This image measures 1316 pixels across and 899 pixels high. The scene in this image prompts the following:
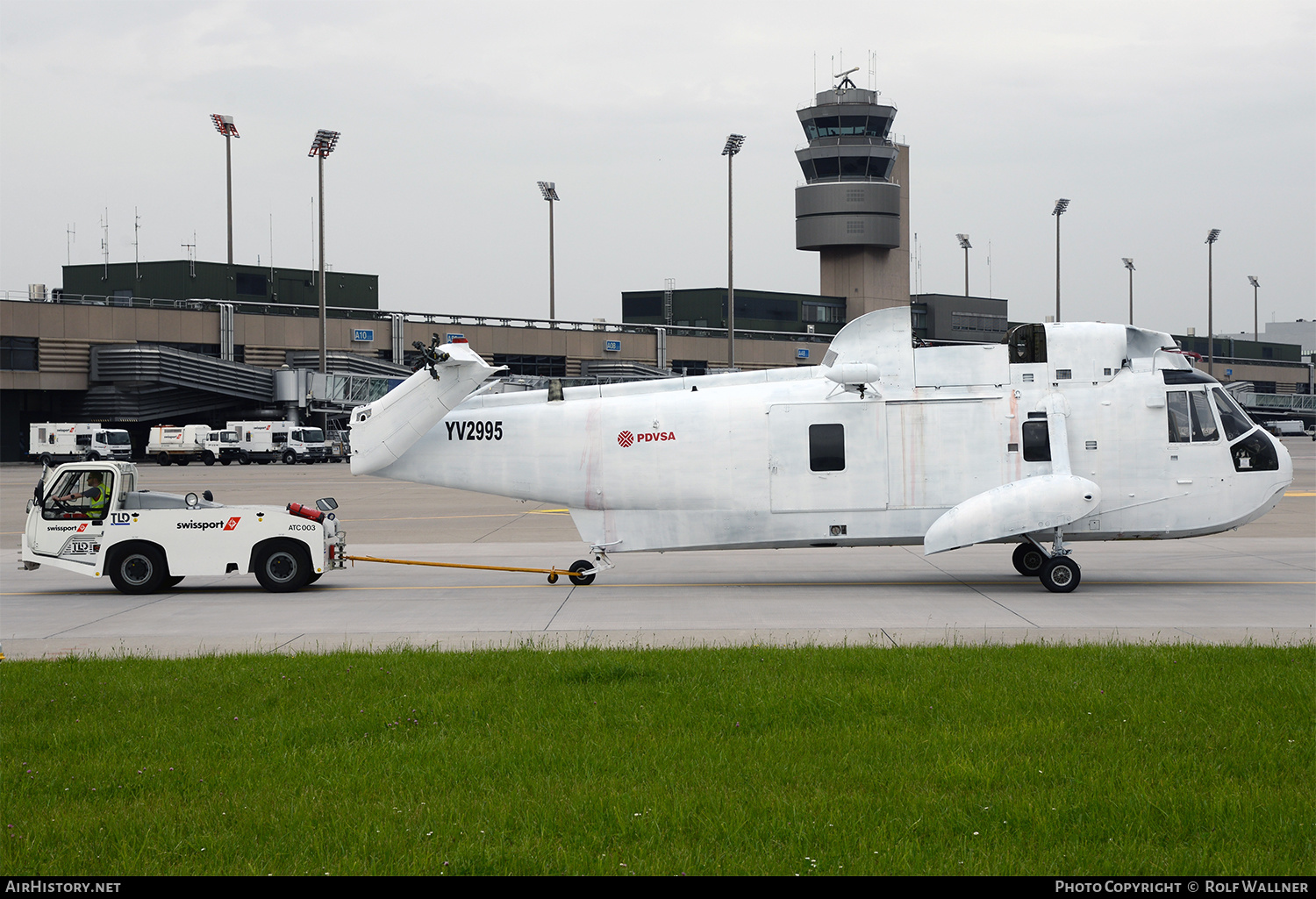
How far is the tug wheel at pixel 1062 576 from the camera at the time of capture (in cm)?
1586

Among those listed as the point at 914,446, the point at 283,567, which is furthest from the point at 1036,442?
the point at 283,567

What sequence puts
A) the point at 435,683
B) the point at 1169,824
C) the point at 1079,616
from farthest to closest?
the point at 1079,616 < the point at 435,683 < the point at 1169,824

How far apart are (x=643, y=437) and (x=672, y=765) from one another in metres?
9.72

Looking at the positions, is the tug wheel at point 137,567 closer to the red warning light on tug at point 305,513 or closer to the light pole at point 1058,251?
the red warning light on tug at point 305,513

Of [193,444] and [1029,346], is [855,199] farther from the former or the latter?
[1029,346]

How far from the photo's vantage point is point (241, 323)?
246 feet

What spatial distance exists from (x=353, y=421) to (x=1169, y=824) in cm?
1343

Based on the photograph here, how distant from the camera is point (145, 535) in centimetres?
1658

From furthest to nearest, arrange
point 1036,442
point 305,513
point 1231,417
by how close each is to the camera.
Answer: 1. point 305,513
2. point 1231,417
3. point 1036,442

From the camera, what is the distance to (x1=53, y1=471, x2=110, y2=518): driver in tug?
16625 mm

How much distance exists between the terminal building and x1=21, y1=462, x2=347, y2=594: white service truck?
30717mm

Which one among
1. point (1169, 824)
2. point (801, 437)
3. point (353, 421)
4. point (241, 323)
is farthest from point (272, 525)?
point (241, 323)

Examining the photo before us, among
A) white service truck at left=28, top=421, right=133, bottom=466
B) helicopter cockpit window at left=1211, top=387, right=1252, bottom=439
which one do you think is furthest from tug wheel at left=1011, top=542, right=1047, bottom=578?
white service truck at left=28, top=421, right=133, bottom=466
